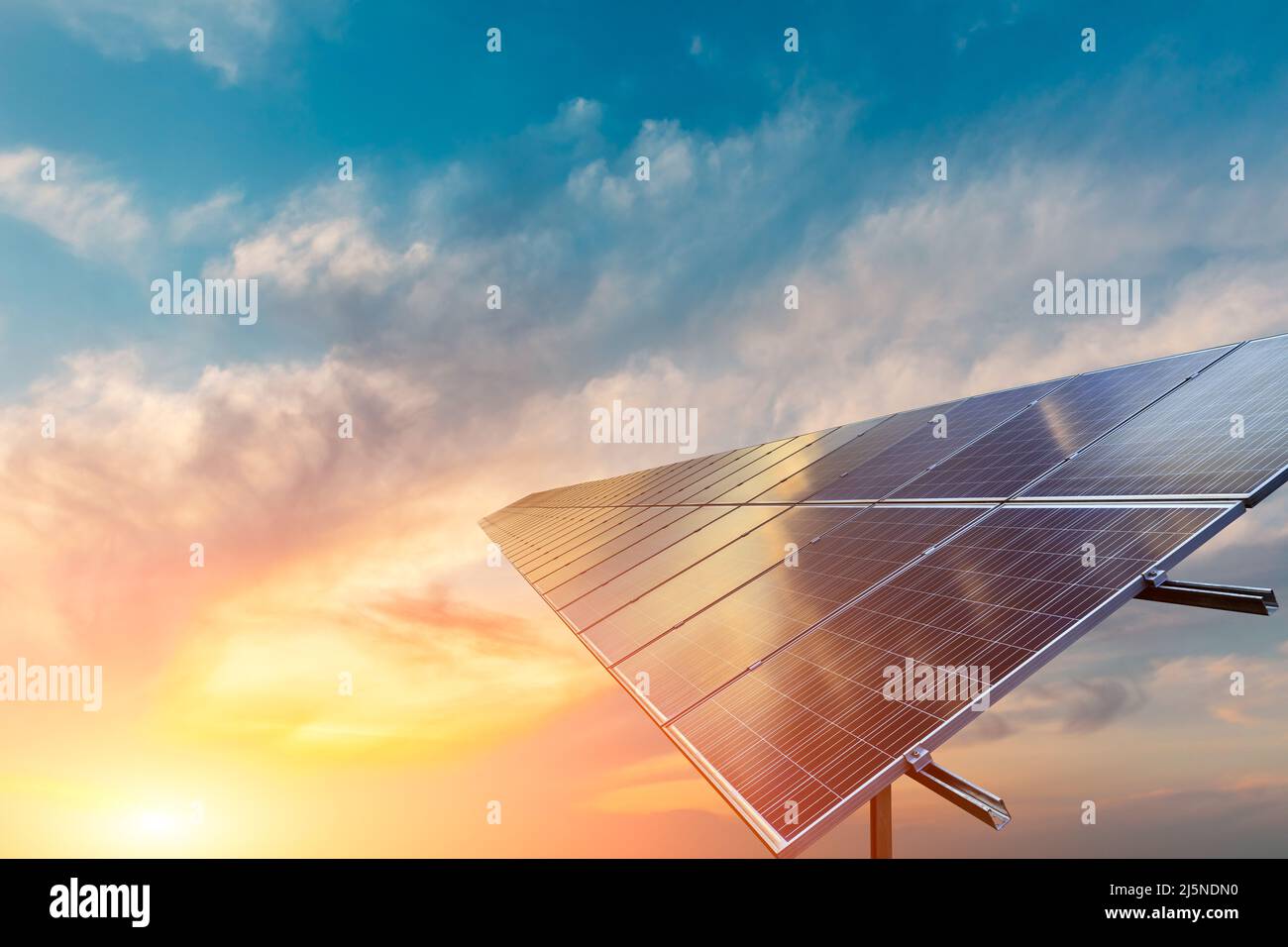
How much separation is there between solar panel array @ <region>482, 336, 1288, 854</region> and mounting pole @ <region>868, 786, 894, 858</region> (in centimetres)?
39

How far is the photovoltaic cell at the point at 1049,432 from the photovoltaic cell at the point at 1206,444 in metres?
0.40

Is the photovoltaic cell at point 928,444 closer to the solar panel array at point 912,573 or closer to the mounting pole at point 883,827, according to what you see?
the solar panel array at point 912,573

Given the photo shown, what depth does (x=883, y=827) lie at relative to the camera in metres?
4.79

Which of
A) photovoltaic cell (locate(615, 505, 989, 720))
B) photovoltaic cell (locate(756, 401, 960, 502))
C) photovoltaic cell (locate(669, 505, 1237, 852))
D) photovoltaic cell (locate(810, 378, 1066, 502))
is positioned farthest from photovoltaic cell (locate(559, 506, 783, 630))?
photovoltaic cell (locate(669, 505, 1237, 852))

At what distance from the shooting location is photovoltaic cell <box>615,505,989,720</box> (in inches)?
279

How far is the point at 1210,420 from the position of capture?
8.12 metres

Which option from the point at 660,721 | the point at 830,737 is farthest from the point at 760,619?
the point at 830,737

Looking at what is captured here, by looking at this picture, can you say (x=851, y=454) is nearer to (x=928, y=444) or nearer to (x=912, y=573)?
(x=928, y=444)

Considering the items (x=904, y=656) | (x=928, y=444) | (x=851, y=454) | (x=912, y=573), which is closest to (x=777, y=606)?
(x=912, y=573)

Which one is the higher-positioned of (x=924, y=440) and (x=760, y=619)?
(x=924, y=440)

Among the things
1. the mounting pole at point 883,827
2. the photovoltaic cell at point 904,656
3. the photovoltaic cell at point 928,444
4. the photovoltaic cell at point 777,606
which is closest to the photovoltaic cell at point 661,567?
the photovoltaic cell at point 928,444

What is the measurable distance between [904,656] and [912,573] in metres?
1.91

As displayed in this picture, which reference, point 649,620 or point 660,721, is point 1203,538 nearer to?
point 660,721
